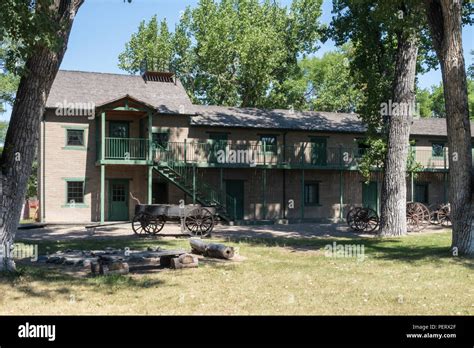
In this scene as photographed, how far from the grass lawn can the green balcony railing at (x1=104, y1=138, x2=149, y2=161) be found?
1456cm

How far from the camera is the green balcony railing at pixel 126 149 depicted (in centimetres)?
2633

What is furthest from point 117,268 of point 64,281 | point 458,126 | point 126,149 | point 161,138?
point 161,138

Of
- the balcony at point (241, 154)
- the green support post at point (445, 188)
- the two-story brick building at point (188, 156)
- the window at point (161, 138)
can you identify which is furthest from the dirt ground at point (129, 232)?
the green support post at point (445, 188)

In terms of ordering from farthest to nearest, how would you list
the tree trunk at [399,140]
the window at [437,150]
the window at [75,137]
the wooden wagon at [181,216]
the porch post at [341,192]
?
the window at [437,150], the porch post at [341,192], the window at [75,137], the tree trunk at [399,140], the wooden wagon at [181,216]

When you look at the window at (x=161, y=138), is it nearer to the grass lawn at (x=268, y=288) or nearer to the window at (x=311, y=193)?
the window at (x=311, y=193)

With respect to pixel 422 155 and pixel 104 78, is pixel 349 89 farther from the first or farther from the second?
pixel 104 78

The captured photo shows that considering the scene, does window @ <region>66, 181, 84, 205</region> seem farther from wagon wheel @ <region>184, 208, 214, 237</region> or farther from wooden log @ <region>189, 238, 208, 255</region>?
wooden log @ <region>189, 238, 208, 255</region>

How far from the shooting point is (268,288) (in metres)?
9.10

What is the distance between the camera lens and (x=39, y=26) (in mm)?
9352

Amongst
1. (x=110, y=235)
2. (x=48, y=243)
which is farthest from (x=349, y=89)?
(x=48, y=243)

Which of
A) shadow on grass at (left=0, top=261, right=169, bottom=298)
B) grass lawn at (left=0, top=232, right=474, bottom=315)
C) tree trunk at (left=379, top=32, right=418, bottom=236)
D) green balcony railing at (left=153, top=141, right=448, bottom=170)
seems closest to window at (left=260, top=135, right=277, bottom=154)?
green balcony railing at (left=153, top=141, right=448, bottom=170)

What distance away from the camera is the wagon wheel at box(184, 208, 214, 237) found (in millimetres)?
19188

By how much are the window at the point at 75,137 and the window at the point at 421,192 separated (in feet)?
72.1

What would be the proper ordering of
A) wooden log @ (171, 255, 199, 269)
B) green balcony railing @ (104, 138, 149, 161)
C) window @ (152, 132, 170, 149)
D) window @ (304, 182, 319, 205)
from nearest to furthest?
wooden log @ (171, 255, 199, 269)
green balcony railing @ (104, 138, 149, 161)
window @ (152, 132, 170, 149)
window @ (304, 182, 319, 205)
